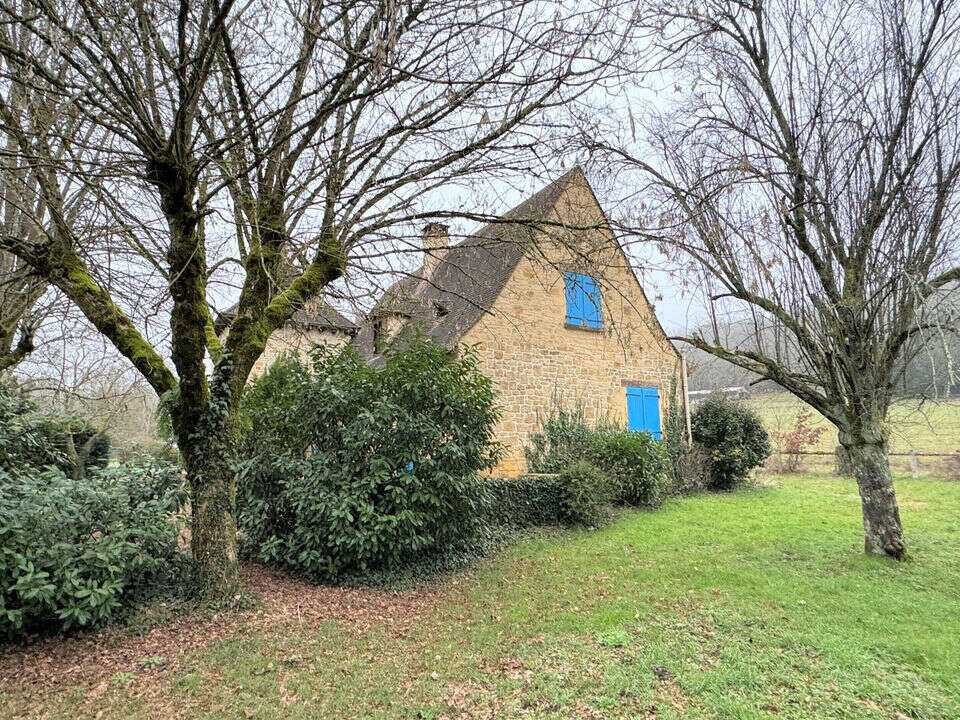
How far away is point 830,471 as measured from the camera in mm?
15727

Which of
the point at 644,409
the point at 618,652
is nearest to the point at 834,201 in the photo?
the point at 618,652

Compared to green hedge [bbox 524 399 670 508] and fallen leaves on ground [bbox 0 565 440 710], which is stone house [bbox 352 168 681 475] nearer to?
green hedge [bbox 524 399 670 508]

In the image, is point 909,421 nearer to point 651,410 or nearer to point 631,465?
point 631,465

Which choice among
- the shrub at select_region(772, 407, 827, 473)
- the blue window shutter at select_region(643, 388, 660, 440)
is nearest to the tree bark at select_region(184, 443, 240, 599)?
the blue window shutter at select_region(643, 388, 660, 440)

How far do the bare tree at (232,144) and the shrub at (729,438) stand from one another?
35.6 ft

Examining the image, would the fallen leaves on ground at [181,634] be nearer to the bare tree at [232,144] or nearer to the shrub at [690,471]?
the bare tree at [232,144]

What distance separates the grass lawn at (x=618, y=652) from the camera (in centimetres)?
343

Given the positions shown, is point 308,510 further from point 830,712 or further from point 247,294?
point 830,712

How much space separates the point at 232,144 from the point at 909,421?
761 cm

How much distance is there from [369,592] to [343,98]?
4.98 meters

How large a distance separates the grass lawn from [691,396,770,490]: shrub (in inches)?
240

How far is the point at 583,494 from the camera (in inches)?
360

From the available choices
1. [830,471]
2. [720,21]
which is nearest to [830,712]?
[720,21]

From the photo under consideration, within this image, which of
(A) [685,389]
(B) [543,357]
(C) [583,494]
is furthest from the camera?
(A) [685,389]
